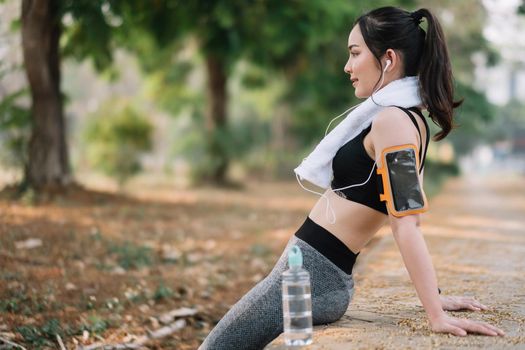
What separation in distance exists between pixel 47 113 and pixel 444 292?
27.2 ft

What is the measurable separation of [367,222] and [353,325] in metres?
0.55

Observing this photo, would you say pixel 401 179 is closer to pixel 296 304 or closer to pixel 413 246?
pixel 413 246

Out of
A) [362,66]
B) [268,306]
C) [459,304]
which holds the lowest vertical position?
[459,304]

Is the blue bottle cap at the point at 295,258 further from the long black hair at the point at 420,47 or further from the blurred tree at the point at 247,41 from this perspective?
the blurred tree at the point at 247,41

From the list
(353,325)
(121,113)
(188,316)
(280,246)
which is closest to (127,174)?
(121,113)

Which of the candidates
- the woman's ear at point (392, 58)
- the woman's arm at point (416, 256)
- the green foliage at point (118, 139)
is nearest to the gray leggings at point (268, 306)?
the woman's arm at point (416, 256)

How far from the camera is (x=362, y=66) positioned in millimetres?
3314

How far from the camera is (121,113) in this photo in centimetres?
1669

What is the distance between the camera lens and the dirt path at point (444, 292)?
309cm

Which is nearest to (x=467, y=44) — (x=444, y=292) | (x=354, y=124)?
(x=444, y=292)

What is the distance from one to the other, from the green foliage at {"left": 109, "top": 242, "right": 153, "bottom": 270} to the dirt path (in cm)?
242

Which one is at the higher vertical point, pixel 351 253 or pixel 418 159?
pixel 418 159

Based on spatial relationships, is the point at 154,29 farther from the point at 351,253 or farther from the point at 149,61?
the point at 351,253

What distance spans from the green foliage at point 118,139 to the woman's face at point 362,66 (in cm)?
1299
